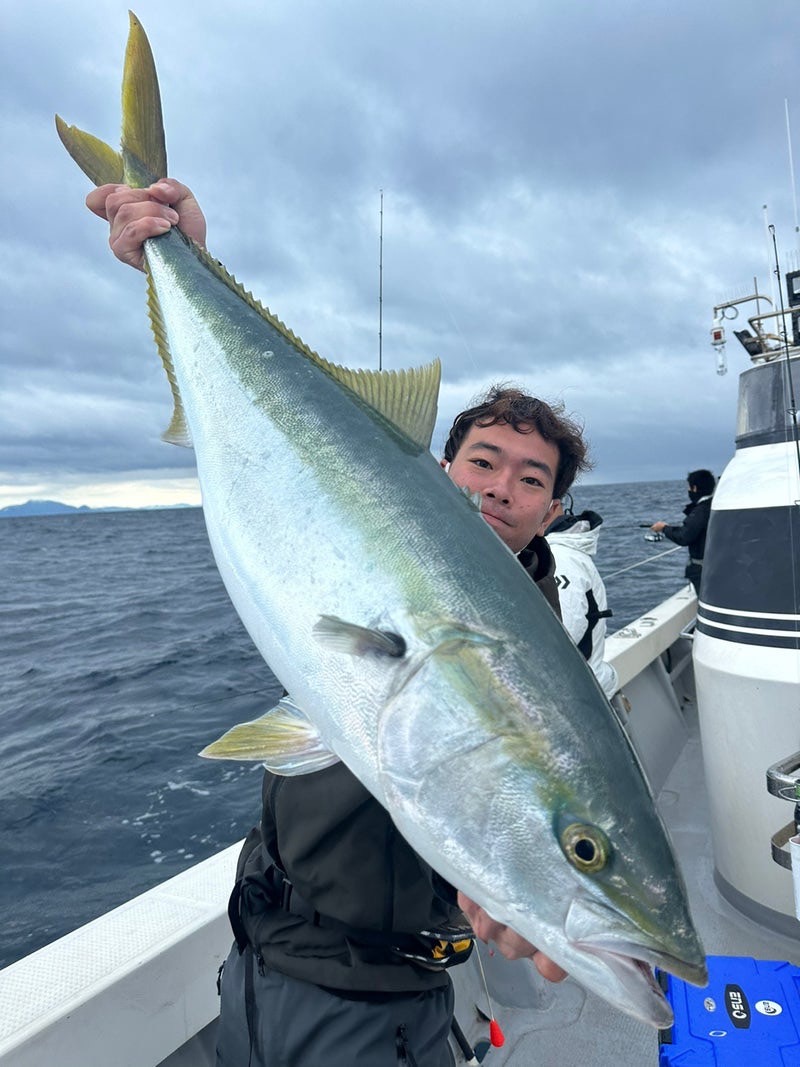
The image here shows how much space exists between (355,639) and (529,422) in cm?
130

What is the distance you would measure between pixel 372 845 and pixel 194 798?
531 cm

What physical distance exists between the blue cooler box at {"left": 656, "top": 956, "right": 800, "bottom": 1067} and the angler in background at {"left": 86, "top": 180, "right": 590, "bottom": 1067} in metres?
0.94

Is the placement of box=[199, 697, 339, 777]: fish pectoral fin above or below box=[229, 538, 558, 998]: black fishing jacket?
above

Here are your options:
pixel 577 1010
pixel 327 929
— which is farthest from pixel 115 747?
pixel 327 929

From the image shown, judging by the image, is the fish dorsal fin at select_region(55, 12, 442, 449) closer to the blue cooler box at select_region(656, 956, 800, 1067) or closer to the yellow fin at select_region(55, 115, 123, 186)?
the yellow fin at select_region(55, 115, 123, 186)

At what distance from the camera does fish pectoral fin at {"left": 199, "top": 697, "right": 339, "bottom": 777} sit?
1224mm

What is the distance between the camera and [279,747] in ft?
4.08

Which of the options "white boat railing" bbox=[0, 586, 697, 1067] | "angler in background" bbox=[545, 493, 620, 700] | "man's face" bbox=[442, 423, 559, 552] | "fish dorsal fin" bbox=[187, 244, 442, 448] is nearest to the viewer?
"fish dorsal fin" bbox=[187, 244, 442, 448]

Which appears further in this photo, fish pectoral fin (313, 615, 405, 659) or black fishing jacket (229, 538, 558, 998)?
black fishing jacket (229, 538, 558, 998)

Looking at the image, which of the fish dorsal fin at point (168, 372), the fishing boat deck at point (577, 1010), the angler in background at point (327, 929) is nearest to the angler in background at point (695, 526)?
the fishing boat deck at point (577, 1010)

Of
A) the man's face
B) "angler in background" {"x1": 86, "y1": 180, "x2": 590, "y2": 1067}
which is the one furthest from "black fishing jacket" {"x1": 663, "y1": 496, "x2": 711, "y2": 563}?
"angler in background" {"x1": 86, "y1": 180, "x2": 590, "y2": 1067}

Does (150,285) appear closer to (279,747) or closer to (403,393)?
(403,393)

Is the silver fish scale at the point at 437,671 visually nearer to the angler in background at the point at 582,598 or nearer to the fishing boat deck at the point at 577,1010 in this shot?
the angler in background at the point at 582,598

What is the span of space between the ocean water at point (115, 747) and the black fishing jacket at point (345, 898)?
362 cm
